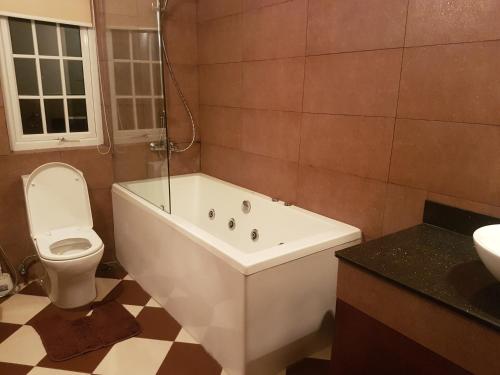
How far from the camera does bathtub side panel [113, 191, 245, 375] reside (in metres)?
1.75

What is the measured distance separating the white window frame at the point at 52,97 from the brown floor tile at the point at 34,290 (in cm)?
99

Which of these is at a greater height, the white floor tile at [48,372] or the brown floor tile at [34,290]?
the brown floor tile at [34,290]

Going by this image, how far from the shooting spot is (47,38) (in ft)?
8.51

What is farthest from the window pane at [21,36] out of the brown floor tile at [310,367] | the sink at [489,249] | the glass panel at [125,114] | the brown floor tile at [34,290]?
the sink at [489,249]

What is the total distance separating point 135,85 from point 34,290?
1.63 meters

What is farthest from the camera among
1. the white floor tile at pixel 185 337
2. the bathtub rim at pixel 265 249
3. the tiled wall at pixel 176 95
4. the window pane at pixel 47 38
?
the tiled wall at pixel 176 95

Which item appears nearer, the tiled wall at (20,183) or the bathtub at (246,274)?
the bathtub at (246,274)

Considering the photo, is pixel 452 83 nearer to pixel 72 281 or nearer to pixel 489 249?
pixel 489 249

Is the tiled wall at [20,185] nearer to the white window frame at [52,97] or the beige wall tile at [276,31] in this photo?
the white window frame at [52,97]

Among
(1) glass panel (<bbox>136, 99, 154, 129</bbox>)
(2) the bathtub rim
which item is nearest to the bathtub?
(2) the bathtub rim

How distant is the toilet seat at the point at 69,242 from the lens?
2.34m

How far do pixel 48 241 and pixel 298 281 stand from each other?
1.69 metres

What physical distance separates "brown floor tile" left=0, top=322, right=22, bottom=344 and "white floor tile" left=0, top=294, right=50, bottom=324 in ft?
0.11

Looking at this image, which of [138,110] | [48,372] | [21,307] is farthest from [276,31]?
[21,307]
